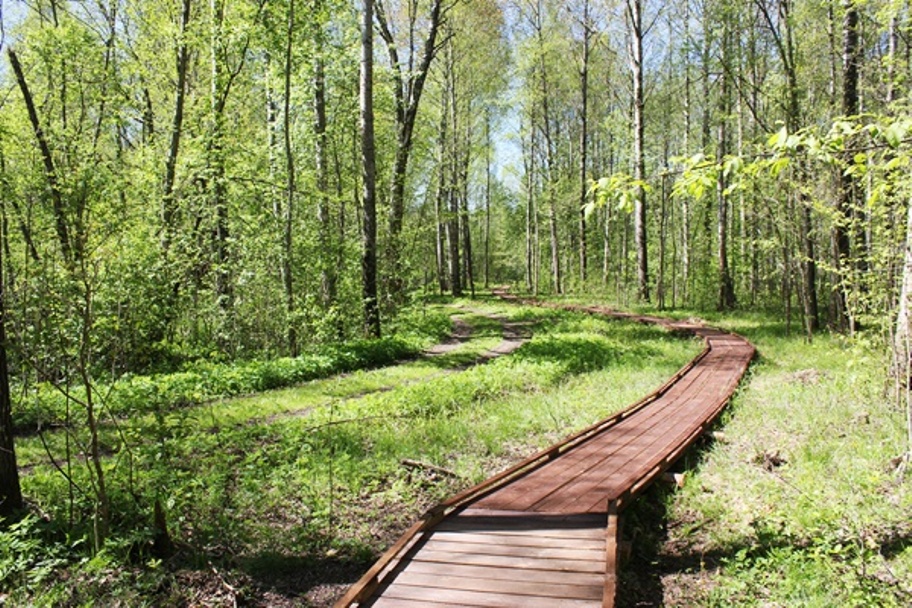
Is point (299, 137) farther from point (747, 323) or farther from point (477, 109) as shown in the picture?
point (477, 109)

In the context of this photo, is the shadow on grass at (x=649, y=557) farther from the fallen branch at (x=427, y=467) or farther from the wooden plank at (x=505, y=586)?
the fallen branch at (x=427, y=467)

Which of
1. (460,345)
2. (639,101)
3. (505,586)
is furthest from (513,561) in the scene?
(639,101)

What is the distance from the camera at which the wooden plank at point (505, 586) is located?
11.7 feet

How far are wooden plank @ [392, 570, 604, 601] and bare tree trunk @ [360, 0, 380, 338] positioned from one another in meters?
10.9

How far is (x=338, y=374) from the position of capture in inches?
475

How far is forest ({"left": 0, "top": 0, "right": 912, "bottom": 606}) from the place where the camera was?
14.7 ft

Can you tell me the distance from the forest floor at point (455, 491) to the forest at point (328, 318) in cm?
4

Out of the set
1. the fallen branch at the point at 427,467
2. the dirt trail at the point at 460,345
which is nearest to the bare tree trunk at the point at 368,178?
the dirt trail at the point at 460,345

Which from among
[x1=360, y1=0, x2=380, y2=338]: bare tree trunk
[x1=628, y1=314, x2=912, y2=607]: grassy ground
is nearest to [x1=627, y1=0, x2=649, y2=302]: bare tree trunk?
[x1=360, y1=0, x2=380, y2=338]: bare tree trunk

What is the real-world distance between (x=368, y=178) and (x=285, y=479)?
9.82m

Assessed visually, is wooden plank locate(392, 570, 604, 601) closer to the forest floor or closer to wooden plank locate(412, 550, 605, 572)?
wooden plank locate(412, 550, 605, 572)

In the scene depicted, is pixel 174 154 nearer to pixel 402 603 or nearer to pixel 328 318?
pixel 328 318

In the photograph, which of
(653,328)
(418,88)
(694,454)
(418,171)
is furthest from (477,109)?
(694,454)

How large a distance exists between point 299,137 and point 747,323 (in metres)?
15.8
